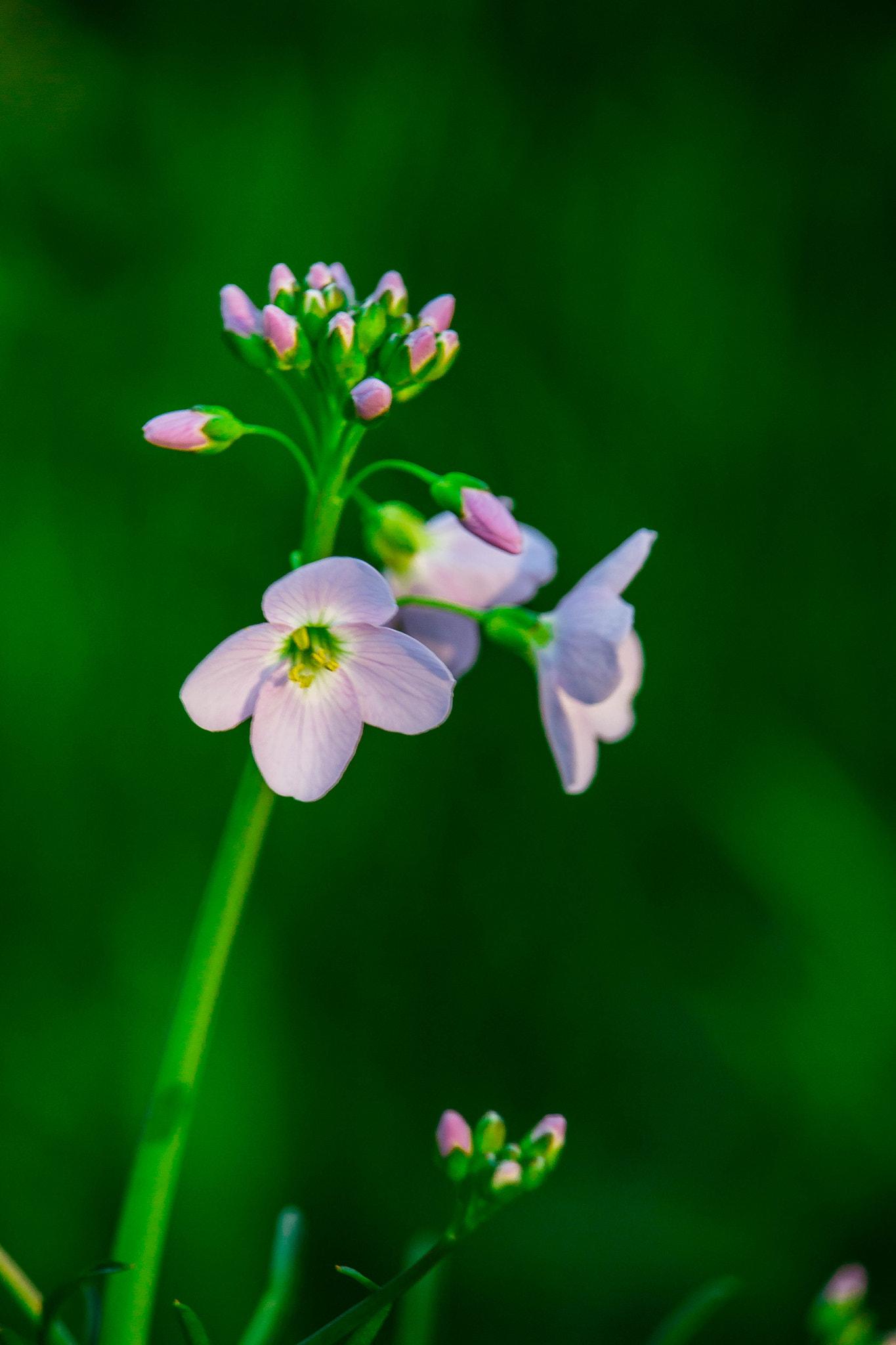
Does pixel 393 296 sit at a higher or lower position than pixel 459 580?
higher

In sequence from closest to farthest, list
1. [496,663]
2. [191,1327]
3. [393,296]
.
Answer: [191,1327]
[393,296]
[496,663]

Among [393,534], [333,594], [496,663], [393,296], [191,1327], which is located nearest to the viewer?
[191,1327]

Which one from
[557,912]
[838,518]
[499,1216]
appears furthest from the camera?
[838,518]

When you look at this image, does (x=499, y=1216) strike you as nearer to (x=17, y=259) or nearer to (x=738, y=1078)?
(x=738, y=1078)

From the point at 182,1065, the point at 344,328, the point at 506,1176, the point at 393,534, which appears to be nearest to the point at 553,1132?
the point at 506,1176

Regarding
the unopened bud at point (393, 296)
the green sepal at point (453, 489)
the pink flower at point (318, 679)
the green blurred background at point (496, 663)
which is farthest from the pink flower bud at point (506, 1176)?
the green blurred background at point (496, 663)

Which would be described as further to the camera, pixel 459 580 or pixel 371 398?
pixel 459 580

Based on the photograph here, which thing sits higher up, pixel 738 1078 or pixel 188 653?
pixel 188 653

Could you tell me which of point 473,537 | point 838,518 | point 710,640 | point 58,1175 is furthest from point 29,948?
point 838,518

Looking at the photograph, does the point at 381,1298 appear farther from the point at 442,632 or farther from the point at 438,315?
the point at 438,315
